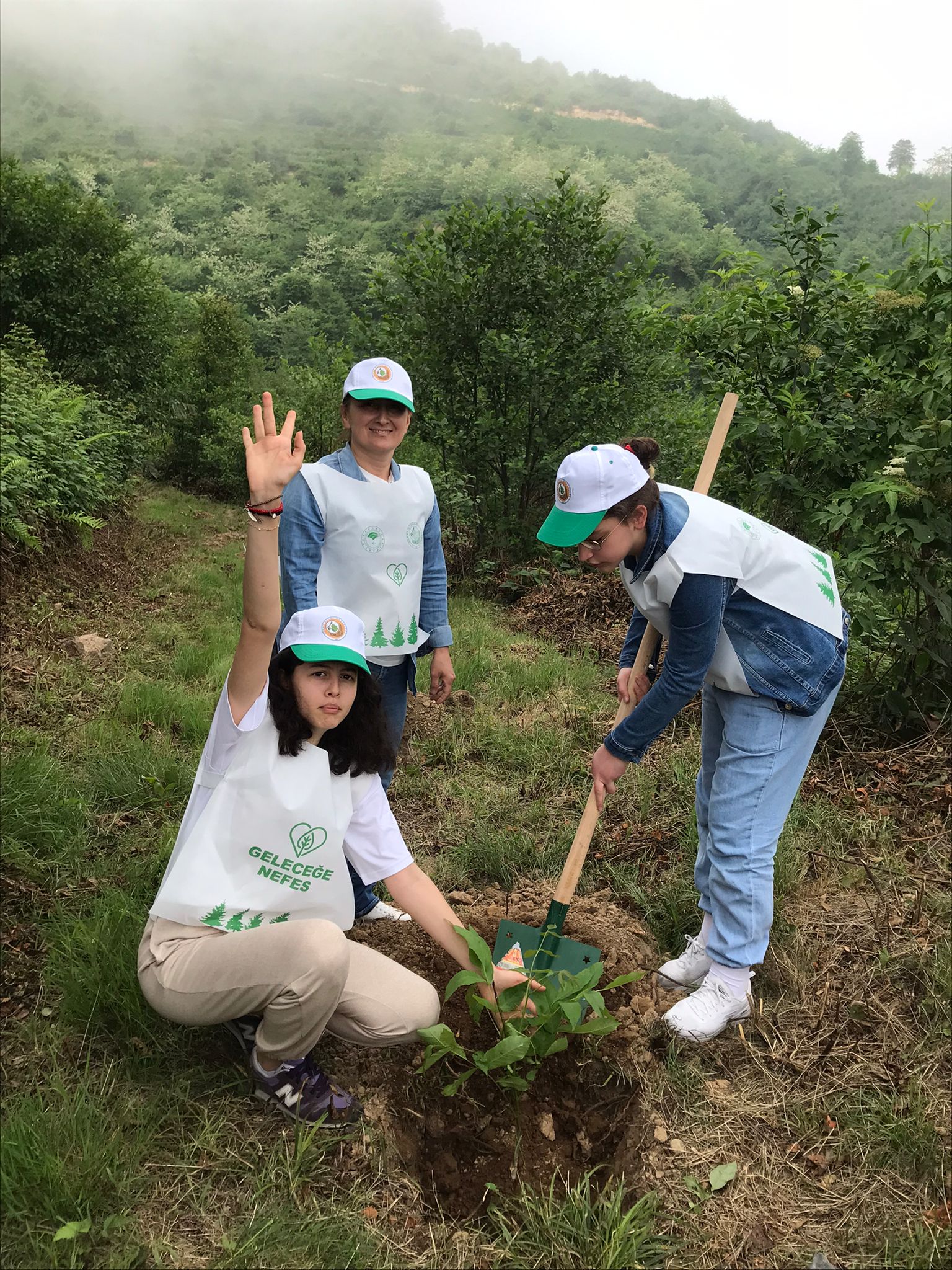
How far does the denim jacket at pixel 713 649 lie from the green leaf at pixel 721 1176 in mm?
1030

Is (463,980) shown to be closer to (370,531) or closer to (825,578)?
(370,531)

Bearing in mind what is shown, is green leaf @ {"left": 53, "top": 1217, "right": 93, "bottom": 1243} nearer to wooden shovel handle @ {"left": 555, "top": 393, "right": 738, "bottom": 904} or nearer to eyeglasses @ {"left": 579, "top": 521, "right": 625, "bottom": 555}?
wooden shovel handle @ {"left": 555, "top": 393, "right": 738, "bottom": 904}

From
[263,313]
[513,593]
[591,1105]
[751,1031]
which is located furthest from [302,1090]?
[263,313]

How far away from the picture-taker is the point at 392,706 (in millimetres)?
2867

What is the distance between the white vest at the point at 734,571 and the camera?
2133 mm

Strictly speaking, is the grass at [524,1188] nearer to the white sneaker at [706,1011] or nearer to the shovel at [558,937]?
the white sneaker at [706,1011]

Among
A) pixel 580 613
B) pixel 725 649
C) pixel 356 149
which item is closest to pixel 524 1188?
pixel 725 649

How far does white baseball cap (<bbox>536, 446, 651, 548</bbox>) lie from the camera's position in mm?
2062

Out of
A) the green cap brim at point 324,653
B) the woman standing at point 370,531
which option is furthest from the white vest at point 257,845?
the woman standing at point 370,531

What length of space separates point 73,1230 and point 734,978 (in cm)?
178

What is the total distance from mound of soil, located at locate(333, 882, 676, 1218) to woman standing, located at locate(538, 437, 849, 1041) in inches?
8.0

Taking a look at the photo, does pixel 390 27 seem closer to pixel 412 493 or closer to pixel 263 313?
pixel 263 313

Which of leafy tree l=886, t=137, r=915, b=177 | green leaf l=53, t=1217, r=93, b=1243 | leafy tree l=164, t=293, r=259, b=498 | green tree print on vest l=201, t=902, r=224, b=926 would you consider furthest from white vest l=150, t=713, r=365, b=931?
leafy tree l=886, t=137, r=915, b=177

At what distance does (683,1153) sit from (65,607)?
5.83 metres
